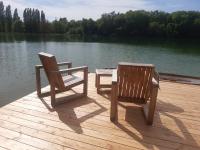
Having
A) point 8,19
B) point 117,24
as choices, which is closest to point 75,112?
point 117,24

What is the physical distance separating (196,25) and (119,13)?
22.4 m

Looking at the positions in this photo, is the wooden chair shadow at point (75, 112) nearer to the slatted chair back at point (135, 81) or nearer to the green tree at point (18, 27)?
the slatted chair back at point (135, 81)

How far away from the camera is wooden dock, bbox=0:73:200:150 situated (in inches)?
98.3

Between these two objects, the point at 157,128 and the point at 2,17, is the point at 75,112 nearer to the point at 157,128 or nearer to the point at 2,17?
the point at 157,128

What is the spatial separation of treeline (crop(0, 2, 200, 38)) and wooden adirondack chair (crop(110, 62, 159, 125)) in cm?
4898

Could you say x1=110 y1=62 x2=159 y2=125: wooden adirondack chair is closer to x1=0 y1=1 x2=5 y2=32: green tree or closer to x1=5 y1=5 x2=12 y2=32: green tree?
x1=5 y1=5 x2=12 y2=32: green tree

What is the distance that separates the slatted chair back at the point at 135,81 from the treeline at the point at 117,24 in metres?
49.0

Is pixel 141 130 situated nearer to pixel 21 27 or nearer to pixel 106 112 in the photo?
pixel 106 112

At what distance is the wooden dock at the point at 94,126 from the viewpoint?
2.50 meters

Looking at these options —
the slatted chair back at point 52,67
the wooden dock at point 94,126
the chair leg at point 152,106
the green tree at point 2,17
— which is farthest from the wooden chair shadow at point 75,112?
the green tree at point 2,17

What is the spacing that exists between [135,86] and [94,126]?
803 millimetres

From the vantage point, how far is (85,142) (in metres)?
2.52

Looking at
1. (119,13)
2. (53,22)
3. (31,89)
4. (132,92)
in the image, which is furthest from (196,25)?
(132,92)

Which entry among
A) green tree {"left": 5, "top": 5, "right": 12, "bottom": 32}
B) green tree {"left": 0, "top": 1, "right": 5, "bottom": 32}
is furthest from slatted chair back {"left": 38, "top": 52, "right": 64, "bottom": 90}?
green tree {"left": 0, "top": 1, "right": 5, "bottom": 32}
